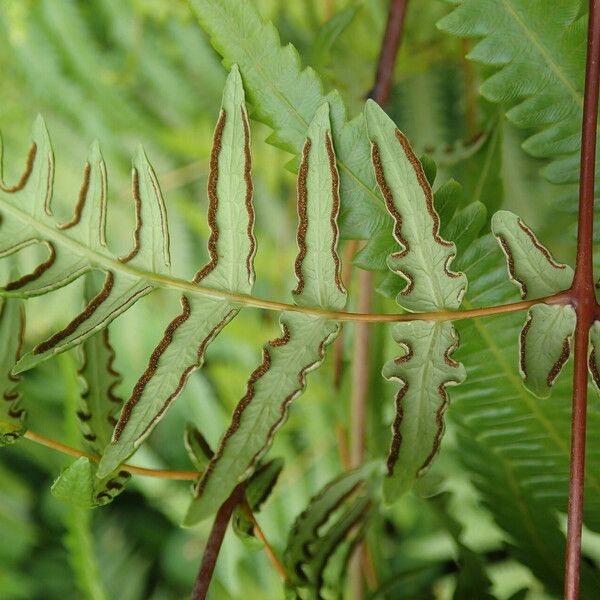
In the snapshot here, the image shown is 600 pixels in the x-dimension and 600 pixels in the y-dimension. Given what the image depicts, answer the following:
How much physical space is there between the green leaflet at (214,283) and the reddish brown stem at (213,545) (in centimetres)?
11

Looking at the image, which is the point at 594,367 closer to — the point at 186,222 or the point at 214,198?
the point at 214,198

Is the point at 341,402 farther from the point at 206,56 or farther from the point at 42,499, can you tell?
the point at 42,499

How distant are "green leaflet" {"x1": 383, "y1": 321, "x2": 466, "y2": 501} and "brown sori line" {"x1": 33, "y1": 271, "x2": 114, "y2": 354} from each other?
0.20 meters

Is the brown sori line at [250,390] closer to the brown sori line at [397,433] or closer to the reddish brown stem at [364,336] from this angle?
the brown sori line at [397,433]

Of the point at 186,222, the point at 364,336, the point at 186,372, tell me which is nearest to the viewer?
the point at 186,372

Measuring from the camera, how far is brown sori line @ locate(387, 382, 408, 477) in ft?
1.62

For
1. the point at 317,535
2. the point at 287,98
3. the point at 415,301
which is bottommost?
the point at 317,535

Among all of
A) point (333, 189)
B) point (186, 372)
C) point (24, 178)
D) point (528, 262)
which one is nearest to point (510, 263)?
point (528, 262)

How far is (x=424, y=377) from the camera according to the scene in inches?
19.6

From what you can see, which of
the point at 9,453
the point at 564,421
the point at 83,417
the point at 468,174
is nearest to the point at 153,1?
the point at 468,174

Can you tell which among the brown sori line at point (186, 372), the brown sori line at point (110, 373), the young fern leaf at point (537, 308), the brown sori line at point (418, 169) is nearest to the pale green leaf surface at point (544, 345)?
the young fern leaf at point (537, 308)

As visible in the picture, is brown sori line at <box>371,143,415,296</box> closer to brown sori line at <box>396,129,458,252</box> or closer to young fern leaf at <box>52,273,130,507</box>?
brown sori line at <box>396,129,458,252</box>

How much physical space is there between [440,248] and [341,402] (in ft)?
1.29

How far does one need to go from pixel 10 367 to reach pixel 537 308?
0.38m
